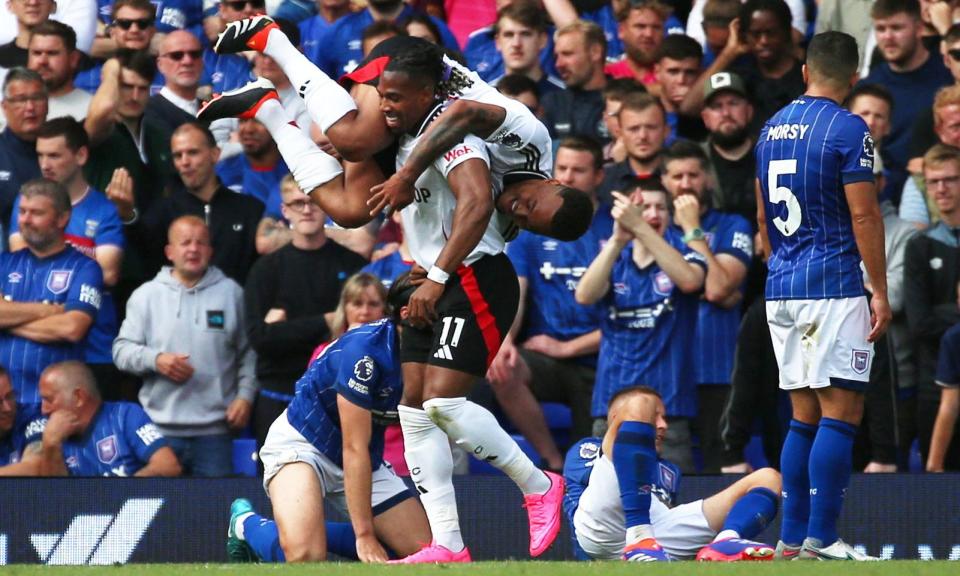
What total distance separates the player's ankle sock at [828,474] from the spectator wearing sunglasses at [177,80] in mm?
6377

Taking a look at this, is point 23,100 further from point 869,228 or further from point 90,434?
point 869,228

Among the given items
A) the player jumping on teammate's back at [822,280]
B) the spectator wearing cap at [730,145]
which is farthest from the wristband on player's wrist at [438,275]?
the spectator wearing cap at [730,145]

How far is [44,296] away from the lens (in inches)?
421

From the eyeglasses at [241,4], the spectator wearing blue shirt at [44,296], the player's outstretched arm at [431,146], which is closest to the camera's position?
the player's outstretched arm at [431,146]

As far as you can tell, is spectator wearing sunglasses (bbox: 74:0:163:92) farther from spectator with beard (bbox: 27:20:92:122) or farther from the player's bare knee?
the player's bare knee

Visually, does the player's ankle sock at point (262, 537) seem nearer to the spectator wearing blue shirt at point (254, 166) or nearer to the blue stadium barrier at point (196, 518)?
the blue stadium barrier at point (196, 518)

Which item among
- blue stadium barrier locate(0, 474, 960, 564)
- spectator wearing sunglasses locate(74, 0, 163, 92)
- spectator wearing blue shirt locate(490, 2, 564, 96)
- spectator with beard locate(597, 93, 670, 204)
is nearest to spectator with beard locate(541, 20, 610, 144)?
spectator wearing blue shirt locate(490, 2, 564, 96)

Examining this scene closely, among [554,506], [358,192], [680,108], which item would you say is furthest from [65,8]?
[554,506]

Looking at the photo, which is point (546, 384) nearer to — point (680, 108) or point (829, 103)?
point (680, 108)

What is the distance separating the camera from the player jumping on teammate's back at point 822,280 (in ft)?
24.3

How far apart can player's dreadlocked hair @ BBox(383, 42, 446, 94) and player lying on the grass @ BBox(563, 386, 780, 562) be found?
1.95 metres

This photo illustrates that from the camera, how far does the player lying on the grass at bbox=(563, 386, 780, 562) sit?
7.96m

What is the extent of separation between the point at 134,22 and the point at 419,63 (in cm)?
585

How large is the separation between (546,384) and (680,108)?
8.69ft
